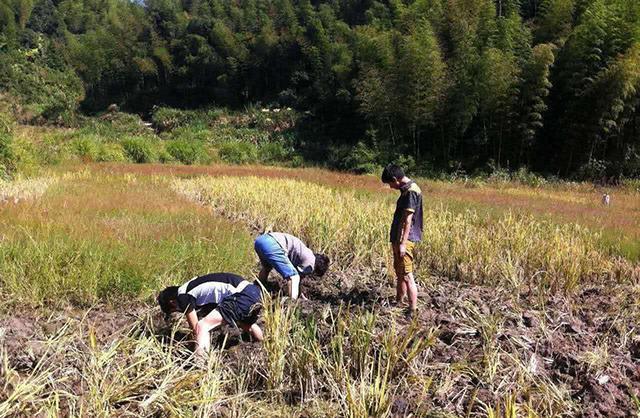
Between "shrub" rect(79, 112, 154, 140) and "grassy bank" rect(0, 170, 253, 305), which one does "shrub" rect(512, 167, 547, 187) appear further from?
"shrub" rect(79, 112, 154, 140)

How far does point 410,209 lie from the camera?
437cm

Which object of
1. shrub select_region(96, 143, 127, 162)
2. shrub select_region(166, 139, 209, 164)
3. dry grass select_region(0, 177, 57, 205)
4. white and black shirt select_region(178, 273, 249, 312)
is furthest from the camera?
shrub select_region(166, 139, 209, 164)

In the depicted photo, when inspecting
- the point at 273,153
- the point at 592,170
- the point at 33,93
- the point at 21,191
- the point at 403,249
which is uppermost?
the point at 403,249

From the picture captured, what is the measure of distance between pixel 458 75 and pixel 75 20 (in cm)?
7072

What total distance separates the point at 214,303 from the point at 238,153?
26.0 meters

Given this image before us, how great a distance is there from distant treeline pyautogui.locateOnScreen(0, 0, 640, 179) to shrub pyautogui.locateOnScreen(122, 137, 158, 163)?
22.2 ft

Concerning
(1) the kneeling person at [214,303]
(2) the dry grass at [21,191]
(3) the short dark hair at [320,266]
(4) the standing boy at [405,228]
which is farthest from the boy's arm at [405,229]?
(2) the dry grass at [21,191]

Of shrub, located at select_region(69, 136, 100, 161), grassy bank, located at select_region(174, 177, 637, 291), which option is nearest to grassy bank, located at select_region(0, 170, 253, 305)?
grassy bank, located at select_region(174, 177, 637, 291)

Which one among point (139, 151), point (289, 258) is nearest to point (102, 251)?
point (289, 258)

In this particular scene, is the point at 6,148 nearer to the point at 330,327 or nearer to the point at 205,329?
the point at 205,329

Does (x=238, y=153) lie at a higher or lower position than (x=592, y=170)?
lower

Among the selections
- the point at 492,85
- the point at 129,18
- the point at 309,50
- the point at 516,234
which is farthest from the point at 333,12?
the point at 516,234

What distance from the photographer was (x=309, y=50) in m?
→ 39.9

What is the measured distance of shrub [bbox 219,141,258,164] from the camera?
28344 mm
